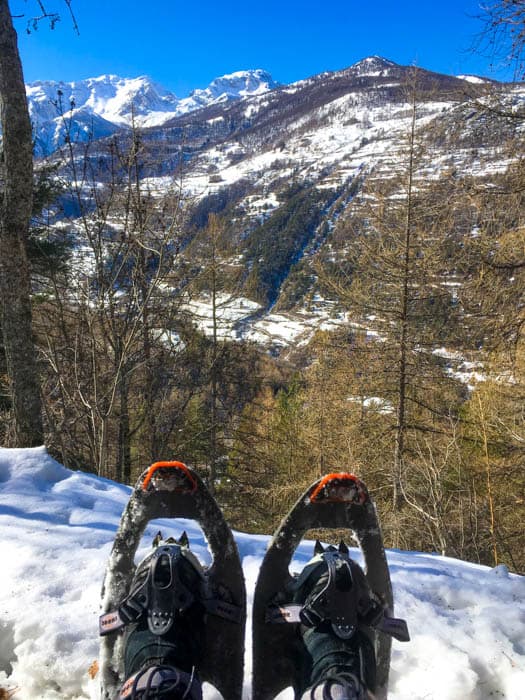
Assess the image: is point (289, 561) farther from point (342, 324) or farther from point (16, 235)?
point (342, 324)

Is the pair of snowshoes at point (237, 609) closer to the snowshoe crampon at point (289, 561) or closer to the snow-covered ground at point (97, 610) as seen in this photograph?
the snowshoe crampon at point (289, 561)

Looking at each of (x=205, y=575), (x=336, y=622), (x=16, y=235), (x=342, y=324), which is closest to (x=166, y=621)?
(x=205, y=575)

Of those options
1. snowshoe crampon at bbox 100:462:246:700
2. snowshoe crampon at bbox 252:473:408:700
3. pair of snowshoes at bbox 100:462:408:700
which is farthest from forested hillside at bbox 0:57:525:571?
snowshoe crampon at bbox 252:473:408:700

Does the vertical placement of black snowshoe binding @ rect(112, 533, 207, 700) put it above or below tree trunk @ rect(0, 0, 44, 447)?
below

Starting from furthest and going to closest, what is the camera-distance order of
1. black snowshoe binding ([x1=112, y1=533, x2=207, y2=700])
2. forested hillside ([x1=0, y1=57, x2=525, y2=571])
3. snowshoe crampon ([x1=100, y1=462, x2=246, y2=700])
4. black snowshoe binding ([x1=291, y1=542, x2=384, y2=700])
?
forested hillside ([x1=0, y1=57, x2=525, y2=571]) → snowshoe crampon ([x1=100, y1=462, x2=246, y2=700]) → black snowshoe binding ([x1=291, y1=542, x2=384, y2=700]) → black snowshoe binding ([x1=112, y1=533, x2=207, y2=700])

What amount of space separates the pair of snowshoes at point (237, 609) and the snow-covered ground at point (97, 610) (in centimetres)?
14

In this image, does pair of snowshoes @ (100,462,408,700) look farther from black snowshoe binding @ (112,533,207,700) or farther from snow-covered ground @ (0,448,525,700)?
snow-covered ground @ (0,448,525,700)

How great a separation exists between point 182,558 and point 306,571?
0.50 metres

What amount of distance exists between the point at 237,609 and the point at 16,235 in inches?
138

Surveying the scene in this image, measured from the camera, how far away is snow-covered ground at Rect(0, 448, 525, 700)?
5.18ft

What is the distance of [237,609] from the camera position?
1699mm

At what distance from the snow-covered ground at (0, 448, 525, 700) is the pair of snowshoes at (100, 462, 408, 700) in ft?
0.46

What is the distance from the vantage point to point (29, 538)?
2.20 m

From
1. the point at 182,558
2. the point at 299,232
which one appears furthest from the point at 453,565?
the point at 299,232
